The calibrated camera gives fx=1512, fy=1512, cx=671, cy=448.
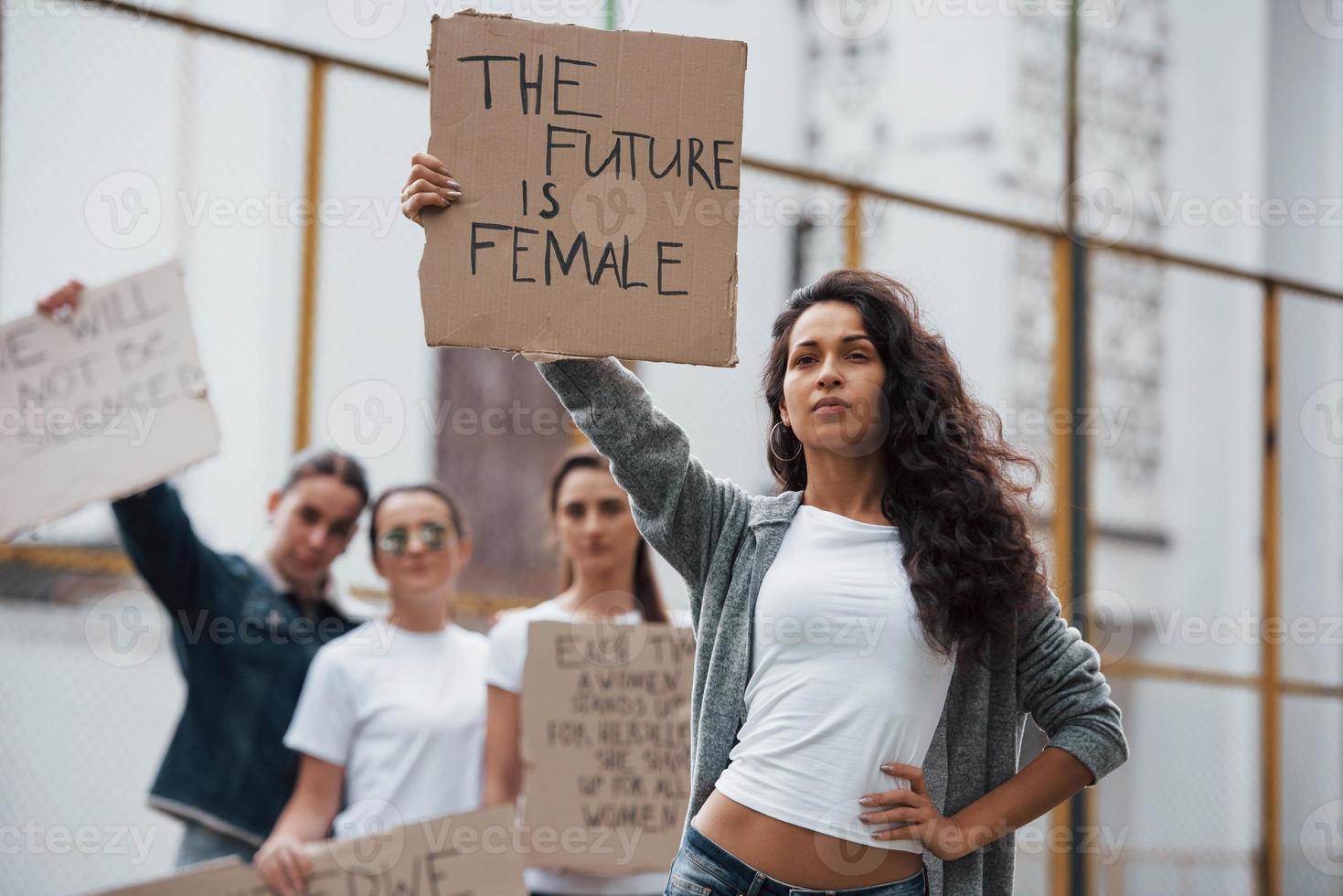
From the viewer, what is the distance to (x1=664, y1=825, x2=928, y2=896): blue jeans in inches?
88.6

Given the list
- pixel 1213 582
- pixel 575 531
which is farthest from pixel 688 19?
pixel 575 531

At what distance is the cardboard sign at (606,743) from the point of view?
3592 mm

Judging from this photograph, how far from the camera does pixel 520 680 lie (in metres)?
3.65

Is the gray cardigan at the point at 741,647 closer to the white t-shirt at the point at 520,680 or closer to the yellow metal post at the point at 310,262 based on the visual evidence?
the white t-shirt at the point at 520,680

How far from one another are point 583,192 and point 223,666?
1867 millimetres

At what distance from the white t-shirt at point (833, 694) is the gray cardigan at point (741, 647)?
3 cm

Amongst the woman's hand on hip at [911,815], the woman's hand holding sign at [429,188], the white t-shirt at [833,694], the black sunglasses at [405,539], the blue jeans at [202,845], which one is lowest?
the blue jeans at [202,845]

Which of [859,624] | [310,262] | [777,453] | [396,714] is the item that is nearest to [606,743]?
[396,714]

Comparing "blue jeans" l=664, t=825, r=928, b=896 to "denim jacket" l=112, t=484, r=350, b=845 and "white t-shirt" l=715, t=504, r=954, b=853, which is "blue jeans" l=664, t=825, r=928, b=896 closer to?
"white t-shirt" l=715, t=504, r=954, b=853

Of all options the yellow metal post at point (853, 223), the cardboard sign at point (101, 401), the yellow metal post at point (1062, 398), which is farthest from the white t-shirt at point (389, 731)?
the yellow metal post at point (1062, 398)

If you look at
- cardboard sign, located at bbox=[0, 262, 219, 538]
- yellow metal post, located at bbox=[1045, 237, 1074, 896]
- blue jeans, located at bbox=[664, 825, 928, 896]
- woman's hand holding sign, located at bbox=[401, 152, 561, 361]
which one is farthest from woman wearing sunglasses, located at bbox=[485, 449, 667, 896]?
yellow metal post, located at bbox=[1045, 237, 1074, 896]

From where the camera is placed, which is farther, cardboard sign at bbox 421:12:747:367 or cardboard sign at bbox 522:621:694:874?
cardboard sign at bbox 522:621:694:874

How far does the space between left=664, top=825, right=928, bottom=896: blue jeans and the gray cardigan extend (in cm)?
7

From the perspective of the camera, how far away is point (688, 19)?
49.1ft
